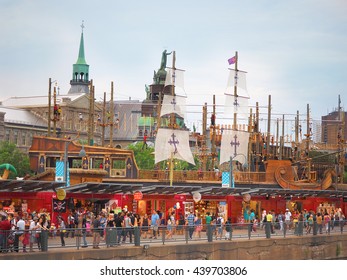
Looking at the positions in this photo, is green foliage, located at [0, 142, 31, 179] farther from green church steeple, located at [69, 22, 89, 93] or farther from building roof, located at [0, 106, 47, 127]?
green church steeple, located at [69, 22, 89, 93]

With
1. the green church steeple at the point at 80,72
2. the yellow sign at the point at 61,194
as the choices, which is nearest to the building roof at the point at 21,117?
the green church steeple at the point at 80,72

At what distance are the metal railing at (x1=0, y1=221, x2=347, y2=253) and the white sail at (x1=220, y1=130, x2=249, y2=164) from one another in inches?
1248

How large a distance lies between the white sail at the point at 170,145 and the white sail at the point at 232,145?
4.83 meters

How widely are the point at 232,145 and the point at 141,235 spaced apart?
4660 cm

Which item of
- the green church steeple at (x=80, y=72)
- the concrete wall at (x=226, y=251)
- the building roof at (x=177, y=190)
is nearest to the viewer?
the concrete wall at (x=226, y=251)

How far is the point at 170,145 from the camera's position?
7725 centimetres

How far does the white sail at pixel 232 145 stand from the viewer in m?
81.4

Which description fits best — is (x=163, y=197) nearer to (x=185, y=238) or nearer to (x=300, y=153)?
(x=185, y=238)

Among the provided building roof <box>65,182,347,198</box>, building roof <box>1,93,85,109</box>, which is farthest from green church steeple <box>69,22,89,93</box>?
building roof <box>65,182,347,198</box>

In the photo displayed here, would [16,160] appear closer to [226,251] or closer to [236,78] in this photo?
[236,78]

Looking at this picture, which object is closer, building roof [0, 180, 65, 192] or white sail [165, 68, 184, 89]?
building roof [0, 180, 65, 192]

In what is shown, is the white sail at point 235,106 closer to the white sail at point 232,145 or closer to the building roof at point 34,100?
the white sail at point 232,145

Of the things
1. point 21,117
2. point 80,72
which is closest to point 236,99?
point 21,117

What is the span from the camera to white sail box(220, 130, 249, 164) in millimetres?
81375
